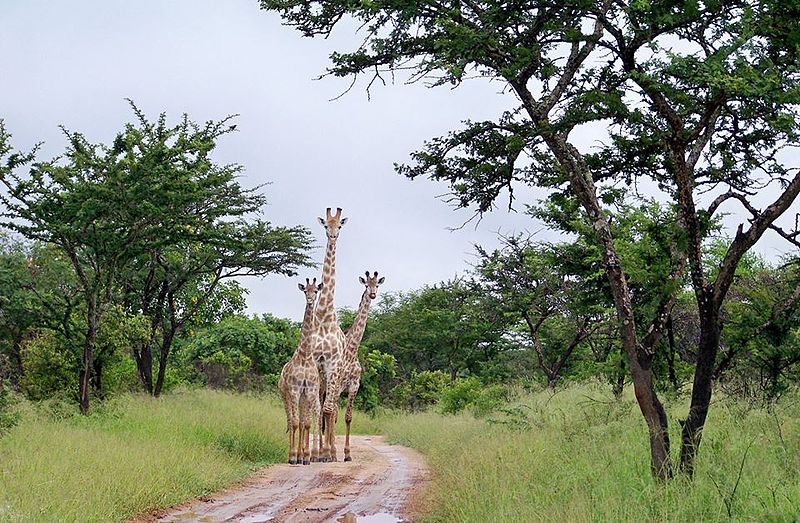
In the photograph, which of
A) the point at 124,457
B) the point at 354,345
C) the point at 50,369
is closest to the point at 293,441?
the point at 354,345

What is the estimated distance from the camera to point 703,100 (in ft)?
27.5

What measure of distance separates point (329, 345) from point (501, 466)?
684 centimetres

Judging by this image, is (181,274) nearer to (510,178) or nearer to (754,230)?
(510,178)

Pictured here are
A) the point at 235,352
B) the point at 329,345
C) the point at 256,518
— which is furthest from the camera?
the point at 235,352

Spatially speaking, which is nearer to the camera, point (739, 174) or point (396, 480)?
point (739, 174)

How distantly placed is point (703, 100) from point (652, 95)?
2.44ft

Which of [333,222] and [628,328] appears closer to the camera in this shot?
[628,328]

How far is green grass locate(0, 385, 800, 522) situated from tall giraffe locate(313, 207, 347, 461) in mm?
1068

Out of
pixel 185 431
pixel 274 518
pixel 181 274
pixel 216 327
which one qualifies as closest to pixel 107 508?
pixel 274 518

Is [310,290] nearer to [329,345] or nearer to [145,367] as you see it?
[329,345]

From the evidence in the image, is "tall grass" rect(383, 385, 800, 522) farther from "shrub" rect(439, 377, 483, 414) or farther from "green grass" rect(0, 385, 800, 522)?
"shrub" rect(439, 377, 483, 414)

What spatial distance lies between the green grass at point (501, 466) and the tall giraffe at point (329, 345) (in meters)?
1.07

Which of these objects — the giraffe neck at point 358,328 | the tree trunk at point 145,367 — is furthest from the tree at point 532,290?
the tree trunk at point 145,367

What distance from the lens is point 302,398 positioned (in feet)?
50.0
